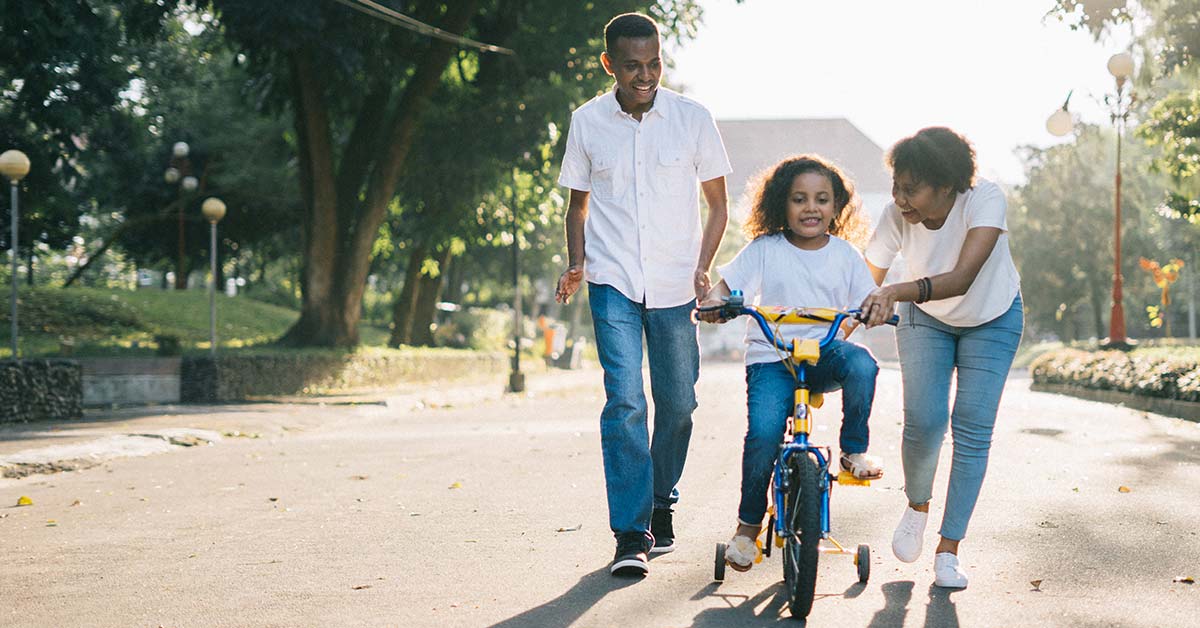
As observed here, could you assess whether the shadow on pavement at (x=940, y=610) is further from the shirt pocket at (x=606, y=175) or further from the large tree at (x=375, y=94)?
the large tree at (x=375, y=94)

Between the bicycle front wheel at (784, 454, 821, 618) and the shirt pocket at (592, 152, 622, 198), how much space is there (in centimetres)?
156

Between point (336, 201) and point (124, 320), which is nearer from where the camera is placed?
point (336, 201)

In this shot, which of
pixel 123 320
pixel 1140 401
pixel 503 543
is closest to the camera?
pixel 503 543

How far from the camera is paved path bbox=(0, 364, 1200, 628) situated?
15.3 ft

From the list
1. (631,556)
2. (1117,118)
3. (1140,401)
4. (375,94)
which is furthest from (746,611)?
(1117,118)

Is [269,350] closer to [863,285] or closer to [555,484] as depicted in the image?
[555,484]

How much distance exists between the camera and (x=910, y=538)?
204 inches

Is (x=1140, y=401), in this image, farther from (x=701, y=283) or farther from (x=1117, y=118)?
(x=701, y=283)

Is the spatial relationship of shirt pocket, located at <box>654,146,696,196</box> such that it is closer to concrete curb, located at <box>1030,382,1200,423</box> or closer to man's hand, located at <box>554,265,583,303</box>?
man's hand, located at <box>554,265,583,303</box>

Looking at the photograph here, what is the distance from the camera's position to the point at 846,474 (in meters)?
4.75

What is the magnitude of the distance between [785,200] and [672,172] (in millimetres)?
653

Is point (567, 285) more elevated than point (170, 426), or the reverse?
point (567, 285)

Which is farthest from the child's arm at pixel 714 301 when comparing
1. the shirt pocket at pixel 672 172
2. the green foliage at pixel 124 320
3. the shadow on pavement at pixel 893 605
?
the green foliage at pixel 124 320

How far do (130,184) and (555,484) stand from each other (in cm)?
3381
